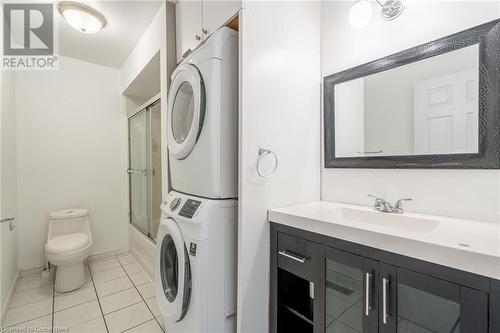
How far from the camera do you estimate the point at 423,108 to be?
3.87 feet

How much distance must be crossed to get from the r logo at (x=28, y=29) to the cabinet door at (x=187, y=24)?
996 mm

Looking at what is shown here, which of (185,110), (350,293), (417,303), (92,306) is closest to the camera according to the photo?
(417,303)

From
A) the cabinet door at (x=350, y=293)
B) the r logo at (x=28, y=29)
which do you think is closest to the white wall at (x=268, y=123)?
the cabinet door at (x=350, y=293)

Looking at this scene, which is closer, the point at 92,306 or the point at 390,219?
the point at 390,219

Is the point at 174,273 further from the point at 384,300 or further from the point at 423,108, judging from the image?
the point at 423,108

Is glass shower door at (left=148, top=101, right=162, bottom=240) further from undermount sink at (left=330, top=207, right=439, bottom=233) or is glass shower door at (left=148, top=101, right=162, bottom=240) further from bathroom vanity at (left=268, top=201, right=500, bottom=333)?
undermount sink at (left=330, top=207, right=439, bottom=233)

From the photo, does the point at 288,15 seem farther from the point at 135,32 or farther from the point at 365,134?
the point at 135,32

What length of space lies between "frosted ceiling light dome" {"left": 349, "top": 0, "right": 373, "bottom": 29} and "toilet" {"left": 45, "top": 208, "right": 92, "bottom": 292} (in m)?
2.87

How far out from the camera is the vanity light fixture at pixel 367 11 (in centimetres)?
125

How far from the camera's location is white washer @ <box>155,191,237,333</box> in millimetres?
1170

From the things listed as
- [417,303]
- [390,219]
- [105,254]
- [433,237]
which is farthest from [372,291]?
[105,254]

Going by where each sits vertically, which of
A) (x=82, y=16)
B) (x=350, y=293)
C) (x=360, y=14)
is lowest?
(x=350, y=293)

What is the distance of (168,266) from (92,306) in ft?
3.28

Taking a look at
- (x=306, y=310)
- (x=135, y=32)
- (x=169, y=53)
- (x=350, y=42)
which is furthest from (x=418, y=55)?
(x=135, y=32)
